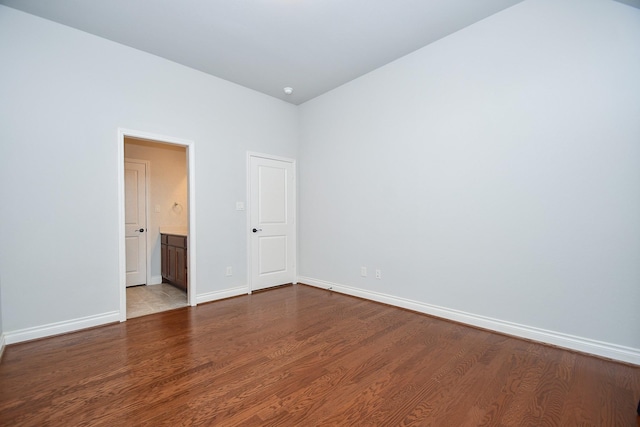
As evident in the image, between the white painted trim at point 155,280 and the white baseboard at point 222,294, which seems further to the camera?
the white painted trim at point 155,280

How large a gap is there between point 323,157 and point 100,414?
378 cm

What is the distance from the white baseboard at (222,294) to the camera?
3.81 meters

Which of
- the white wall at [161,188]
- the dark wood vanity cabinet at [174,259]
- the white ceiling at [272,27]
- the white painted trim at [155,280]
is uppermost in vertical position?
the white ceiling at [272,27]

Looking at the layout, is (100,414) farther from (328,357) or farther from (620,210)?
(620,210)

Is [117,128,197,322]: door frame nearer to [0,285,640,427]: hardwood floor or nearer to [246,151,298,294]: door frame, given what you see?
[0,285,640,427]: hardwood floor

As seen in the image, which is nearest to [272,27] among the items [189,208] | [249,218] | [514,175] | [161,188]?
[189,208]

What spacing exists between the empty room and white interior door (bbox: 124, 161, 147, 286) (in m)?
0.84

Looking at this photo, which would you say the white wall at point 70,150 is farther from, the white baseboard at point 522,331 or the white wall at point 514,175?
the white baseboard at point 522,331

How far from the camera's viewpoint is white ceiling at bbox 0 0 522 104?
8.63 ft

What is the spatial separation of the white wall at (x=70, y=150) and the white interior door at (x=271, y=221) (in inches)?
29.7

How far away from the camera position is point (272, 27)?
293 centimetres

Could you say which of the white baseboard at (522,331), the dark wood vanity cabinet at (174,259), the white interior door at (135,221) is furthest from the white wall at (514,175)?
the white interior door at (135,221)

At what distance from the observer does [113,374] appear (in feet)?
6.88

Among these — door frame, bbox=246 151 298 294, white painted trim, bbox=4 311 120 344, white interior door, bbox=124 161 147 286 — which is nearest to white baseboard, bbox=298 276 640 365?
door frame, bbox=246 151 298 294
